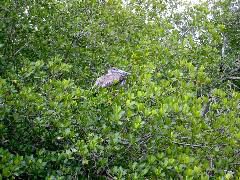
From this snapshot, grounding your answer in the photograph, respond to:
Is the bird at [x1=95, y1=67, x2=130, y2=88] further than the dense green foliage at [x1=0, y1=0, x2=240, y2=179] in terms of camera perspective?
Yes

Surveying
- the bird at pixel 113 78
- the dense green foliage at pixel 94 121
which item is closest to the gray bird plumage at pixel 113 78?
the bird at pixel 113 78

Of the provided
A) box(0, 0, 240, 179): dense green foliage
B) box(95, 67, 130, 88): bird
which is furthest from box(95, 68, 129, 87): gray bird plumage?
box(0, 0, 240, 179): dense green foliage

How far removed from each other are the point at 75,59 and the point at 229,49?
8923 mm

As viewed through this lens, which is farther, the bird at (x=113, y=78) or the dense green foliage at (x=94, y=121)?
the bird at (x=113, y=78)

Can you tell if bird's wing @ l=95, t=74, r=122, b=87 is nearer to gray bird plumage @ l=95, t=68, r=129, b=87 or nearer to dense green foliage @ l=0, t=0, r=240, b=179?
gray bird plumage @ l=95, t=68, r=129, b=87

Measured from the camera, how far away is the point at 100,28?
8500mm

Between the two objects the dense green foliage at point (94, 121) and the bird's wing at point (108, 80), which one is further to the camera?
the bird's wing at point (108, 80)

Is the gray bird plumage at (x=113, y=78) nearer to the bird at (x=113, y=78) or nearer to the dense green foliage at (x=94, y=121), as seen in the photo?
the bird at (x=113, y=78)

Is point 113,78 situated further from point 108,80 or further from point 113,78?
point 108,80

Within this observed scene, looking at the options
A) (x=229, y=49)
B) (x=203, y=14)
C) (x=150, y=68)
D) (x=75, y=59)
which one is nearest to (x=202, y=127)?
(x=150, y=68)

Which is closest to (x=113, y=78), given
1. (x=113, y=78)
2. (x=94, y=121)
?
(x=113, y=78)

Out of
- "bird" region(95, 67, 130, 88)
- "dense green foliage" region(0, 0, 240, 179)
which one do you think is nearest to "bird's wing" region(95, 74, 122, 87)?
"bird" region(95, 67, 130, 88)

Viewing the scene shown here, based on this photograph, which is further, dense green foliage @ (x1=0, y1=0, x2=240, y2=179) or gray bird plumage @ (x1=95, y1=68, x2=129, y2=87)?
gray bird plumage @ (x1=95, y1=68, x2=129, y2=87)

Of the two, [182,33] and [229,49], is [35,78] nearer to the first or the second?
[182,33]
